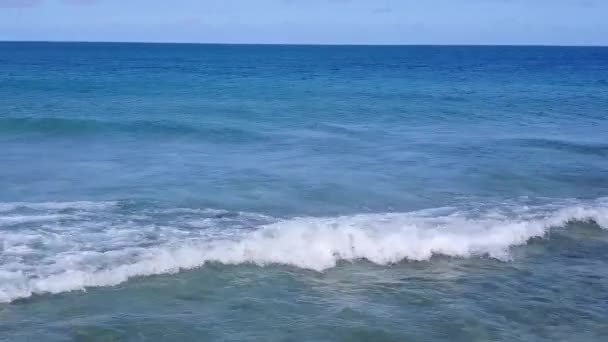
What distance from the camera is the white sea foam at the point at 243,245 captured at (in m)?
11.5

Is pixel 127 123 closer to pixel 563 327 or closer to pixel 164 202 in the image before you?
pixel 164 202

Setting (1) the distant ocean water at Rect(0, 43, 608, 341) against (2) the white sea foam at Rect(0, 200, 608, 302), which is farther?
(2) the white sea foam at Rect(0, 200, 608, 302)

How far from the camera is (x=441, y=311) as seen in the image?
10.2m

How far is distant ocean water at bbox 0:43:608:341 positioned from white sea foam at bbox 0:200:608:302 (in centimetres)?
5

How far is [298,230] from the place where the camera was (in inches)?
551

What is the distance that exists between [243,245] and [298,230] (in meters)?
1.62

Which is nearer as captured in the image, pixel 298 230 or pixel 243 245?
pixel 243 245

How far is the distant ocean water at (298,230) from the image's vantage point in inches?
391

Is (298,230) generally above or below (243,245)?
above

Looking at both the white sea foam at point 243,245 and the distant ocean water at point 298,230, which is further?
the white sea foam at point 243,245

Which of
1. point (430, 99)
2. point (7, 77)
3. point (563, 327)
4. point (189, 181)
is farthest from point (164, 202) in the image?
point (7, 77)

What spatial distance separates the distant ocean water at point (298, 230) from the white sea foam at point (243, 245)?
0.05 meters

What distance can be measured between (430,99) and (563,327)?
116ft

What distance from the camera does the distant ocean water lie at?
9.94 meters
